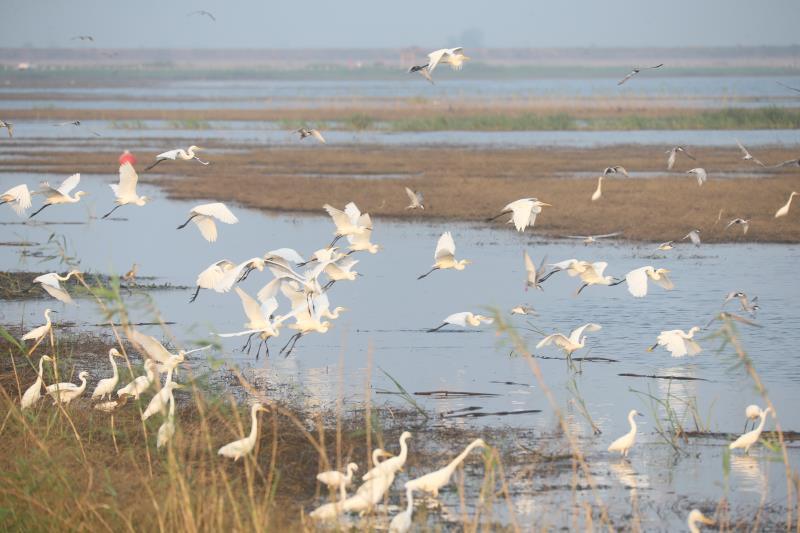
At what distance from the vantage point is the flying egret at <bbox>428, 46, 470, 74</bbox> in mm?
14188

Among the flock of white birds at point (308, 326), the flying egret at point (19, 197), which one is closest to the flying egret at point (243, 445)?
the flock of white birds at point (308, 326)

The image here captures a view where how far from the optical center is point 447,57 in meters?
14.6

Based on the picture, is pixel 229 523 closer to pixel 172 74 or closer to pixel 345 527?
pixel 345 527

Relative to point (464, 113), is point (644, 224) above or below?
below

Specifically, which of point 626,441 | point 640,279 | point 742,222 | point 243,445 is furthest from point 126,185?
point 742,222

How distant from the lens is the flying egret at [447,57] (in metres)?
14.2

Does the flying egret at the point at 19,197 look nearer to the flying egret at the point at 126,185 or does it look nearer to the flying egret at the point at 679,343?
the flying egret at the point at 126,185

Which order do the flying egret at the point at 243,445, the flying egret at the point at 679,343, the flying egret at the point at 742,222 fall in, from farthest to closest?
1. the flying egret at the point at 742,222
2. the flying egret at the point at 679,343
3. the flying egret at the point at 243,445

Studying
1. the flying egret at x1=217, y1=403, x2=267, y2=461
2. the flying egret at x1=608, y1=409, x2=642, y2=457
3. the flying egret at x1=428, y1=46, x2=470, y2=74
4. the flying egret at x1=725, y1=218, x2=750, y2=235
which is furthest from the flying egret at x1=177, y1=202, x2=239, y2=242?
the flying egret at x1=725, y1=218, x2=750, y2=235

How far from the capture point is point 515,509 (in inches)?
303

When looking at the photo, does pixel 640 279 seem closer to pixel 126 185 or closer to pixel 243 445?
pixel 126 185

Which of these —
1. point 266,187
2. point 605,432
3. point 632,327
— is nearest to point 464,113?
point 266,187

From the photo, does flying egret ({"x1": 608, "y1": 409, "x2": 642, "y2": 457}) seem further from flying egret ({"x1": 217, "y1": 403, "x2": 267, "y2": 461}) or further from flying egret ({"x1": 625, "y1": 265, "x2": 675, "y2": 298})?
flying egret ({"x1": 625, "y1": 265, "x2": 675, "y2": 298})

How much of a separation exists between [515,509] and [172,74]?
582 feet
